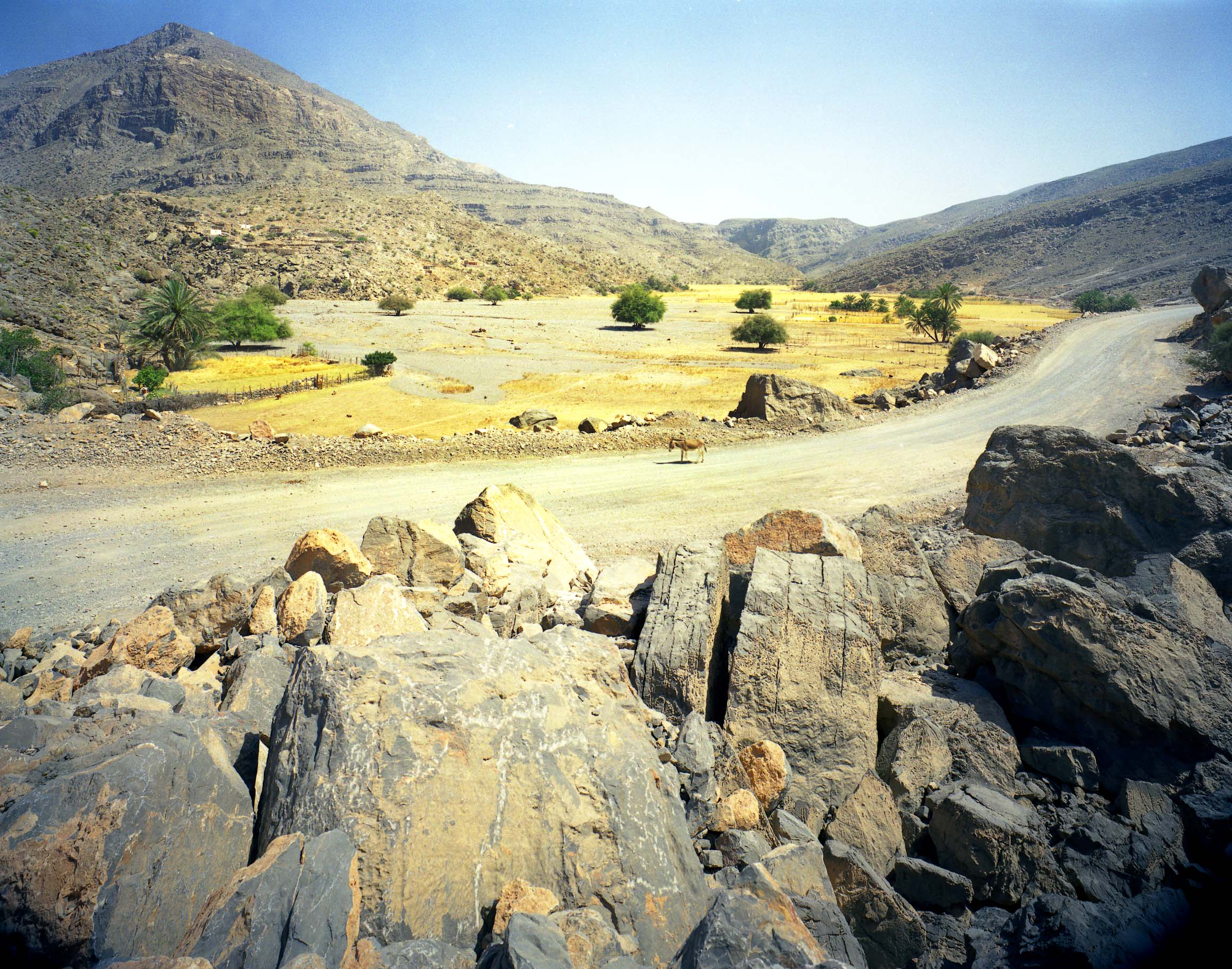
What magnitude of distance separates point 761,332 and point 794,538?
151ft

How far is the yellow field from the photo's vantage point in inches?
1388

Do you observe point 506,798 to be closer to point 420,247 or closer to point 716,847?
point 716,847

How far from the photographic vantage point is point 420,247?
313 ft

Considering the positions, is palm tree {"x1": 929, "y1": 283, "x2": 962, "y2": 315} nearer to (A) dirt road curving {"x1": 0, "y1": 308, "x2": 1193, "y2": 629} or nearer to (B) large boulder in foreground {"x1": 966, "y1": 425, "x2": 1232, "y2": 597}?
(A) dirt road curving {"x1": 0, "y1": 308, "x2": 1193, "y2": 629}

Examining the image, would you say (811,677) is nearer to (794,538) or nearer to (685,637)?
(685,637)

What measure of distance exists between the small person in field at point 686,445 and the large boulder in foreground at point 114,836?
15.7m

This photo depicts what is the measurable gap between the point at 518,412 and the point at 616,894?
26161mm

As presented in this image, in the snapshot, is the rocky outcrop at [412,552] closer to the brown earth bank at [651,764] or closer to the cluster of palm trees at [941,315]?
the brown earth bank at [651,764]

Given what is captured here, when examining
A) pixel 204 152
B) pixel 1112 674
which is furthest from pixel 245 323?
pixel 204 152

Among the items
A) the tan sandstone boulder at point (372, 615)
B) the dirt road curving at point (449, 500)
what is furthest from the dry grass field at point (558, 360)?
the tan sandstone boulder at point (372, 615)

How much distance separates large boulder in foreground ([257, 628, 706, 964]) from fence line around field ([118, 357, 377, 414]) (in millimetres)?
25737

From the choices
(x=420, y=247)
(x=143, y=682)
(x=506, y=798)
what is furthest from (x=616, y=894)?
(x=420, y=247)

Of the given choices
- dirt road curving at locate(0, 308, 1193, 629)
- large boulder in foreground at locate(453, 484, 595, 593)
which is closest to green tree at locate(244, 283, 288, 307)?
dirt road curving at locate(0, 308, 1193, 629)

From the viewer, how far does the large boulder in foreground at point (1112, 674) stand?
5.22 metres
